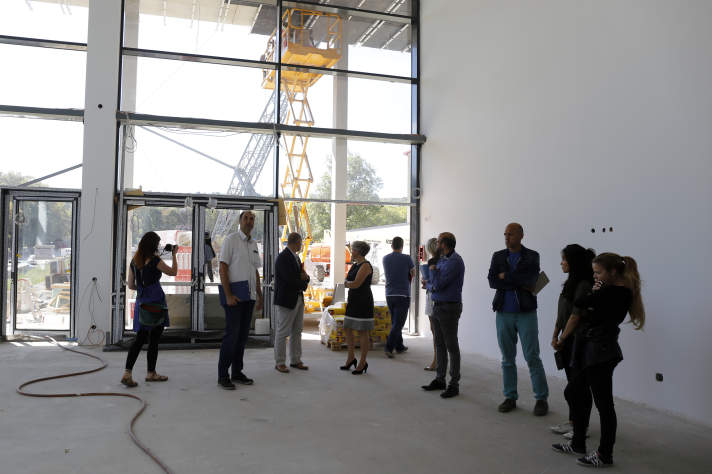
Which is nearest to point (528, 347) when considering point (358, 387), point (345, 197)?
point (358, 387)

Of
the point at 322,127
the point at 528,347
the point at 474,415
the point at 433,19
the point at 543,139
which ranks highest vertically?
the point at 433,19

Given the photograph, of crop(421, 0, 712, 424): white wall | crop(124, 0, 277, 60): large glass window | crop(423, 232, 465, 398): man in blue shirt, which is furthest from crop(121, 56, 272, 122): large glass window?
crop(423, 232, 465, 398): man in blue shirt

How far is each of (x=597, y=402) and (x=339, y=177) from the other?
6358 millimetres

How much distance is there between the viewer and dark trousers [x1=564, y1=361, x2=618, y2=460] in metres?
3.28

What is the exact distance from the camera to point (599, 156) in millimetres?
5367

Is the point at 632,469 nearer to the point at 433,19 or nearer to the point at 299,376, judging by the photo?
the point at 299,376

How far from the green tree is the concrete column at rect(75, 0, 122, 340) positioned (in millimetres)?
3117

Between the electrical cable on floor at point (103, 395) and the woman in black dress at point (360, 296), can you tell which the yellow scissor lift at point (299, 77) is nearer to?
the woman in black dress at point (360, 296)

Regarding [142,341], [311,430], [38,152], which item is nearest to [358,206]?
[38,152]

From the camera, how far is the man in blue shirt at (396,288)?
6969mm

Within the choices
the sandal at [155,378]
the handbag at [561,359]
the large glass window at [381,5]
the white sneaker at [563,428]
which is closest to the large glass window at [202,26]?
the large glass window at [381,5]

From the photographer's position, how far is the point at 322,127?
898cm

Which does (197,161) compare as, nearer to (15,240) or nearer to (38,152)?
(38,152)

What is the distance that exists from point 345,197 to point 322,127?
120 cm
